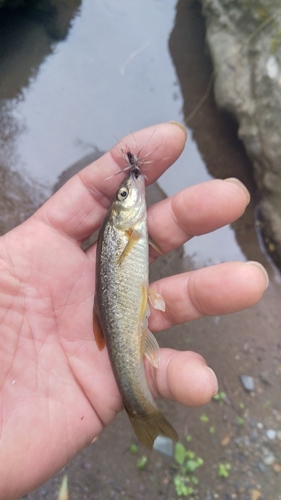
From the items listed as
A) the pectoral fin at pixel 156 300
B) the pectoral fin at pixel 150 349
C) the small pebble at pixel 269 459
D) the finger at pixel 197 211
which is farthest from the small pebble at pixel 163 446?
the finger at pixel 197 211

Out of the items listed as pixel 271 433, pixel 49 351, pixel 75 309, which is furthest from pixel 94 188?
pixel 271 433

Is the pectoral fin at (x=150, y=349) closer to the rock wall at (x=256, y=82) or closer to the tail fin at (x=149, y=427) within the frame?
the tail fin at (x=149, y=427)

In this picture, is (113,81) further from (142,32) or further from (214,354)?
(214,354)

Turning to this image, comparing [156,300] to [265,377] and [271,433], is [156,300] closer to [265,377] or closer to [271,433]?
[265,377]

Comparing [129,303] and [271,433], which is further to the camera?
[271,433]

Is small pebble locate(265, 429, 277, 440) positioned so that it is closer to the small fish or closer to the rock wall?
the small fish
